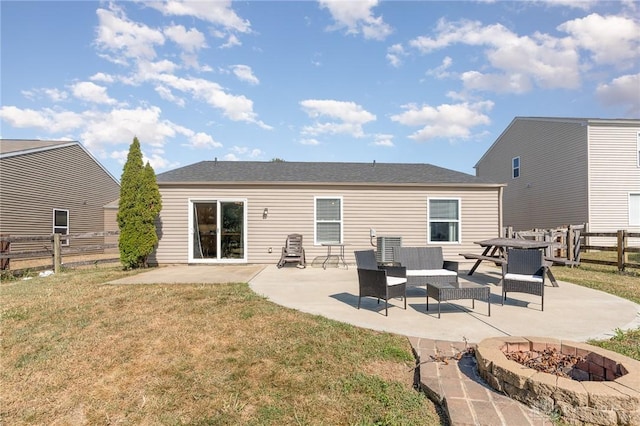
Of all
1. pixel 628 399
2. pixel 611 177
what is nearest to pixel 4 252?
pixel 628 399

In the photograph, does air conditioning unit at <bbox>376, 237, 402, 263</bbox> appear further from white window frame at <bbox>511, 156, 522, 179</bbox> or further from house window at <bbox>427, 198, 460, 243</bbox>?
white window frame at <bbox>511, 156, 522, 179</bbox>

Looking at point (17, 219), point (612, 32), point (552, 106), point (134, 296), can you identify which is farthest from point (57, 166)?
point (552, 106)

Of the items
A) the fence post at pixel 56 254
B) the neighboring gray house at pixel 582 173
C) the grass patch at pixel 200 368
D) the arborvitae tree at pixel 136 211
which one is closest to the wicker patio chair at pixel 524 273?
the grass patch at pixel 200 368

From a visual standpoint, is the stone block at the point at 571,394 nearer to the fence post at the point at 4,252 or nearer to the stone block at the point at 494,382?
the stone block at the point at 494,382

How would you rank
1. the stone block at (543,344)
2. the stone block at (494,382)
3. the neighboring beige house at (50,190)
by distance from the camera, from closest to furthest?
Result: the stone block at (494,382), the stone block at (543,344), the neighboring beige house at (50,190)

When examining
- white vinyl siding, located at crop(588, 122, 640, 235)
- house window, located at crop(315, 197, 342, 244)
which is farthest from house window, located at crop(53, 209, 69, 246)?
white vinyl siding, located at crop(588, 122, 640, 235)

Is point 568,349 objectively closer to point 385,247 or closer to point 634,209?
point 385,247

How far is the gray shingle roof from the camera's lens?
10.6 meters

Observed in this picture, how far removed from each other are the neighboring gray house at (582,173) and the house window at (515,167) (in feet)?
2.32

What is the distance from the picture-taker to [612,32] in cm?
1284

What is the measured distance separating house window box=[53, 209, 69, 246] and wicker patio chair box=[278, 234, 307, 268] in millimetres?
12985

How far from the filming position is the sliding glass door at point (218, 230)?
10.4 m

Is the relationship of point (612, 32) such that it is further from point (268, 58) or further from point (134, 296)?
point (134, 296)

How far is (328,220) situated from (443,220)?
153 inches
